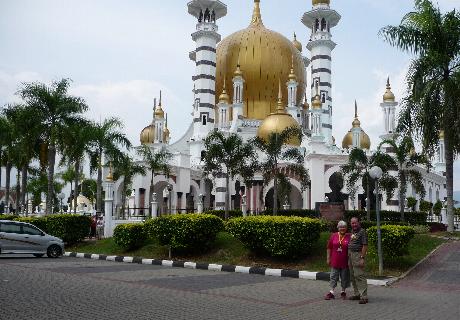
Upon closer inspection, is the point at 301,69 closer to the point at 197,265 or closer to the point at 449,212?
the point at 449,212

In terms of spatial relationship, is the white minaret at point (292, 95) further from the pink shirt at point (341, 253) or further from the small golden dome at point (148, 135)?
the pink shirt at point (341, 253)

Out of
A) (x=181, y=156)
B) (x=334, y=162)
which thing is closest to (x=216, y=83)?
(x=181, y=156)

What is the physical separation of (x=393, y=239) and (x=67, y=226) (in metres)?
14.5

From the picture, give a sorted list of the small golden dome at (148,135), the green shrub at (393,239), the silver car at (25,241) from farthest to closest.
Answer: the small golden dome at (148,135) → the silver car at (25,241) → the green shrub at (393,239)

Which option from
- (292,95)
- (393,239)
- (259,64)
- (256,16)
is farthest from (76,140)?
(256,16)

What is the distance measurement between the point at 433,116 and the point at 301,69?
126 ft

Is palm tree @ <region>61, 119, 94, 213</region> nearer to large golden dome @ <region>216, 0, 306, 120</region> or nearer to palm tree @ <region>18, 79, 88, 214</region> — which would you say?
palm tree @ <region>18, 79, 88, 214</region>

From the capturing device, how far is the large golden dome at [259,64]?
55.8 metres

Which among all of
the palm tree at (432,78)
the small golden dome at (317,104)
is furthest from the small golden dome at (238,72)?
the palm tree at (432,78)

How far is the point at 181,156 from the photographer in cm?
4778

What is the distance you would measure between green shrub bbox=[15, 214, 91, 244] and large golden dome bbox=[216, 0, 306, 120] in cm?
3381

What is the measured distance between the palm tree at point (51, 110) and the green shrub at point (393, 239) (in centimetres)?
1940

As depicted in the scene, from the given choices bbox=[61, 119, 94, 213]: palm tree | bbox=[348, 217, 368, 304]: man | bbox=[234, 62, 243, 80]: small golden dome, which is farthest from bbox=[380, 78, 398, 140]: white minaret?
bbox=[348, 217, 368, 304]: man

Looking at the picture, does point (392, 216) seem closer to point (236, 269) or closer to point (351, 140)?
point (236, 269)
